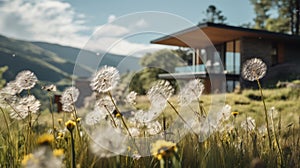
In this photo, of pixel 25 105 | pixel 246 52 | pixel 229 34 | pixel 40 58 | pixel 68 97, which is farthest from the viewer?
pixel 40 58

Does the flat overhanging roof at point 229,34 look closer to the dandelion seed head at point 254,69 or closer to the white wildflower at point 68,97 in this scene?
the dandelion seed head at point 254,69

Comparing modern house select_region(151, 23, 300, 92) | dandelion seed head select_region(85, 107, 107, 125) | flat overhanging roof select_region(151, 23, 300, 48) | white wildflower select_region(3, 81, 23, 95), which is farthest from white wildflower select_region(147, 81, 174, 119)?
modern house select_region(151, 23, 300, 92)

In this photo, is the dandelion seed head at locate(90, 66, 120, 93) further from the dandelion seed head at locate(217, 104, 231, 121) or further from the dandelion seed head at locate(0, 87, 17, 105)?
the dandelion seed head at locate(217, 104, 231, 121)

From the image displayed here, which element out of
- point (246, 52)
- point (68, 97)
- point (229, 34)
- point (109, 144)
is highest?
point (229, 34)

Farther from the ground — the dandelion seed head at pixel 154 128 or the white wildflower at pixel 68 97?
the white wildflower at pixel 68 97

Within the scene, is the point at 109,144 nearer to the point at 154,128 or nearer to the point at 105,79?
the point at 105,79

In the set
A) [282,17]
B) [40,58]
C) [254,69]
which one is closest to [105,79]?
[254,69]

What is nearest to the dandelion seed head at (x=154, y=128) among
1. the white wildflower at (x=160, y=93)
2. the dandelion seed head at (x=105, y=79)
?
the white wildflower at (x=160, y=93)

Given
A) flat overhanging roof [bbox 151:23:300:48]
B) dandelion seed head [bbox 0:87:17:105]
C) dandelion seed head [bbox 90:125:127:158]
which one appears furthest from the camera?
flat overhanging roof [bbox 151:23:300:48]

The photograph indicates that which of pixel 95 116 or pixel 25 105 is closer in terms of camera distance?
pixel 25 105

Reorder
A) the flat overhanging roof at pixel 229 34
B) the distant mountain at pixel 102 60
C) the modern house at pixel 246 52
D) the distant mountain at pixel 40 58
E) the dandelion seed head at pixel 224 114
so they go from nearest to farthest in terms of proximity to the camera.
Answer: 1. the distant mountain at pixel 102 60
2. the dandelion seed head at pixel 224 114
3. the flat overhanging roof at pixel 229 34
4. the modern house at pixel 246 52
5. the distant mountain at pixel 40 58

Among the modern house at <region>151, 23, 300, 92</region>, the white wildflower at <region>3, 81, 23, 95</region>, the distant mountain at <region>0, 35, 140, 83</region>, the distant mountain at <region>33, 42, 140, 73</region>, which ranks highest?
the distant mountain at <region>0, 35, 140, 83</region>

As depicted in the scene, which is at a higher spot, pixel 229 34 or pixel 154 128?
pixel 229 34

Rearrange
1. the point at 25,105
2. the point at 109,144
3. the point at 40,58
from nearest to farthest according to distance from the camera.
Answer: the point at 109,144
the point at 25,105
the point at 40,58
